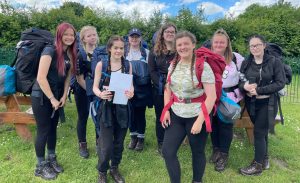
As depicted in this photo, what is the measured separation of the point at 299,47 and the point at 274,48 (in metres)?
19.2

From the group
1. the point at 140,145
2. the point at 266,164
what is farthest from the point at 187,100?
the point at 266,164

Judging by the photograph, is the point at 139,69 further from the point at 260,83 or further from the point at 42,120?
the point at 260,83

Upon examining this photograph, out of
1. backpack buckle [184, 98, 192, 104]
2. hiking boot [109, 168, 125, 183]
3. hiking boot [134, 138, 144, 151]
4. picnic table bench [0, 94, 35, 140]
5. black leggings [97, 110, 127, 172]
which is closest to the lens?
backpack buckle [184, 98, 192, 104]

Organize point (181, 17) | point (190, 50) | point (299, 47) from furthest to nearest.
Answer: point (299, 47) < point (181, 17) < point (190, 50)

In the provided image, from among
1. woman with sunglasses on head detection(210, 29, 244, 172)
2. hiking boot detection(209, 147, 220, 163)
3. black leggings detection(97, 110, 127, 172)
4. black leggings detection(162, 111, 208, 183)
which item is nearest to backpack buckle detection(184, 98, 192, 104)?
black leggings detection(162, 111, 208, 183)

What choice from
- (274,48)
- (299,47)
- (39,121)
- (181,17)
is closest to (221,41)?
(274,48)

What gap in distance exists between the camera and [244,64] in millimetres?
4371

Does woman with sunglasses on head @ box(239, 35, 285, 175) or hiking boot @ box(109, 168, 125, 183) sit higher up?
woman with sunglasses on head @ box(239, 35, 285, 175)

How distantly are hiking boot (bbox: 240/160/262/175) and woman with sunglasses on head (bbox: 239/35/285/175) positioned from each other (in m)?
0.20

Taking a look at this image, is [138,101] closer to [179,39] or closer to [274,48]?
[179,39]

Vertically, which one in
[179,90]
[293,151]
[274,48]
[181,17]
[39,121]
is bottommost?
[293,151]

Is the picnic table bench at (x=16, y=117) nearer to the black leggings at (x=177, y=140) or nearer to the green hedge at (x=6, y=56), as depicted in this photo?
the green hedge at (x=6, y=56)

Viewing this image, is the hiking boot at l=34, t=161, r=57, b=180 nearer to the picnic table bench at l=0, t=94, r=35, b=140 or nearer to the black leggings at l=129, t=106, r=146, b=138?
the picnic table bench at l=0, t=94, r=35, b=140

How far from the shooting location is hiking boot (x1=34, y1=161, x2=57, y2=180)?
13.7 feet
